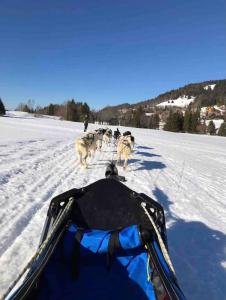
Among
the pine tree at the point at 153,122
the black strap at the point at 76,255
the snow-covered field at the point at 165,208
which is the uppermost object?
the black strap at the point at 76,255

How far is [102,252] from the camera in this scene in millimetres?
2992

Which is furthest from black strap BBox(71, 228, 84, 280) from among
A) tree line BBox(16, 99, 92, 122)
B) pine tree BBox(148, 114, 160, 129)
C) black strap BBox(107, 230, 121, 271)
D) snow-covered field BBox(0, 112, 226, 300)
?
pine tree BBox(148, 114, 160, 129)

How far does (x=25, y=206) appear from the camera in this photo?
5203mm

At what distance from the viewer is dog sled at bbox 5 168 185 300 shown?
260 cm

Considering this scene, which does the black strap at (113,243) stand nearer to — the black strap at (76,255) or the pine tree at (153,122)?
the black strap at (76,255)

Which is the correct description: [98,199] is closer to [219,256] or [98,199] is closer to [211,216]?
[219,256]

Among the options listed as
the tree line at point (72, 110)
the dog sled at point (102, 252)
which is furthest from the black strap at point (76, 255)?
the tree line at point (72, 110)

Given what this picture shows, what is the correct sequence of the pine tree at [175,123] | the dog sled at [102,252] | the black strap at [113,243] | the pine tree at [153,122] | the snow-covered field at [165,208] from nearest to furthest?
the dog sled at [102,252], the black strap at [113,243], the snow-covered field at [165,208], the pine tree at [175,123], the pine tree at [153,122]

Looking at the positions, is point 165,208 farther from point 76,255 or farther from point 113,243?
point 76,255

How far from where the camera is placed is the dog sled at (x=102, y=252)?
8.54 feet

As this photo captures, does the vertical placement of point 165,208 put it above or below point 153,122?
above

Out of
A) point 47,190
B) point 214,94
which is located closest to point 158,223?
point 47,190

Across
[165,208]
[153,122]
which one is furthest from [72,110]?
[165,208]

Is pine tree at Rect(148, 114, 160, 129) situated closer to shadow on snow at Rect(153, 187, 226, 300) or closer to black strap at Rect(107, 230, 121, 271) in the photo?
shadow on snow at Rect(153, 187, 226, 300)
